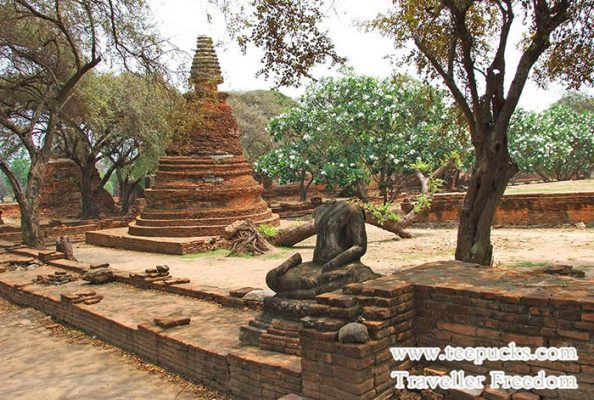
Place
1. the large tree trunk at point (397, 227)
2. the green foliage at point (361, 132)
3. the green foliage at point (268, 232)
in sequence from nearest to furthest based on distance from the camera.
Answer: the large tree trunk at point (397, 227) → the green foliage at point (268, 232) → the green foliage at point (361, 132)

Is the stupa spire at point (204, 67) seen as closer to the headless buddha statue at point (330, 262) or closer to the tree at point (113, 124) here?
the tree at point (113, 124)

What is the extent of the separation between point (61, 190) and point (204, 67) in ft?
49.8

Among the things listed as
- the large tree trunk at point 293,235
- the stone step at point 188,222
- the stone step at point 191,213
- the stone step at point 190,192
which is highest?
the stone step at point 190,192

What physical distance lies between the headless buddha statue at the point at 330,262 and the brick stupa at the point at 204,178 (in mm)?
10413

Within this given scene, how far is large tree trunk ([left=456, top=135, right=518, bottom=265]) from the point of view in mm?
7770

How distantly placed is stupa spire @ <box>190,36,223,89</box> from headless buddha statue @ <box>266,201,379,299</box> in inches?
487

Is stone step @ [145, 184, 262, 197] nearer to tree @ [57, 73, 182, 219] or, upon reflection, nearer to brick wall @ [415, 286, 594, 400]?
tree @ [57, 73, 182, 219]

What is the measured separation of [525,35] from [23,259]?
41.5 ft

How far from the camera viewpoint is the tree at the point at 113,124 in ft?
67.0

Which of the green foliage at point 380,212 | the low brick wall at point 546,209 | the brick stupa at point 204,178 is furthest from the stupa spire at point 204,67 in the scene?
the low brick wall at point 546,209

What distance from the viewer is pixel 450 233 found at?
605 inches

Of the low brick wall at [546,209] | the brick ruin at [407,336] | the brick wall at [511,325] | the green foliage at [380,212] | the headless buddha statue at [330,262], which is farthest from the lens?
the low brick wall at [546,209]

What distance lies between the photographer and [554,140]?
29828mm

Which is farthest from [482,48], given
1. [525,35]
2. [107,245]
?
[107,245]
